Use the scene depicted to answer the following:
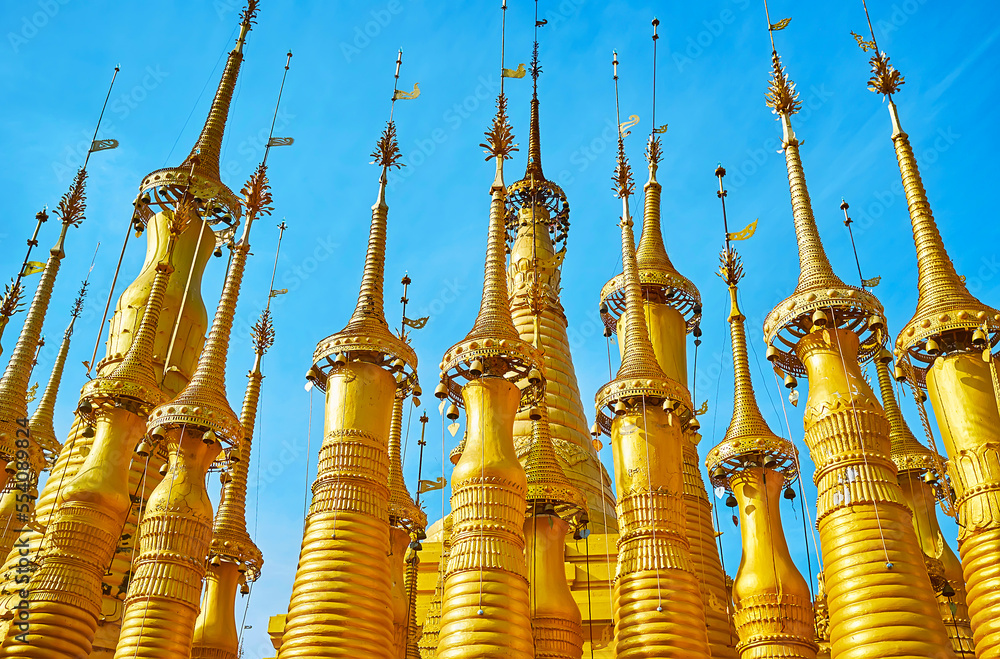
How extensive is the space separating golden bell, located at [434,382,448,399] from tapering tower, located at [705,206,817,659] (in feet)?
22.1

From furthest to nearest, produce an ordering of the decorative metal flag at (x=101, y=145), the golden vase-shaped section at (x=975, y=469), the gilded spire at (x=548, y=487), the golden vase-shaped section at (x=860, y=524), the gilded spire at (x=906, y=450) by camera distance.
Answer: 1. the decorative metal flag at (x=101, y=145)
2. the gilded spire at (x=906, y=450)
3. the gilded spire at (x=548, y=487)
4. the golden vase-shaped section at (x=975, y=469)
5. the golden vase-shaped section at (x=860, y=524)

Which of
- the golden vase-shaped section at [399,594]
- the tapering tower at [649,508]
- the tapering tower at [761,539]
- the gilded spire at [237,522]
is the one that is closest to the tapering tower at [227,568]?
the gilded spire at [237,522]

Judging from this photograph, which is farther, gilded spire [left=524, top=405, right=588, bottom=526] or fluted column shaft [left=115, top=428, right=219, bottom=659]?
gilded spire [left=524, top=405, right=588, bottom=526]

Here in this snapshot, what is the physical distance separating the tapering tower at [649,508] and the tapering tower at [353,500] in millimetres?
4080

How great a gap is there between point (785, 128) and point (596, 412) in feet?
24.4

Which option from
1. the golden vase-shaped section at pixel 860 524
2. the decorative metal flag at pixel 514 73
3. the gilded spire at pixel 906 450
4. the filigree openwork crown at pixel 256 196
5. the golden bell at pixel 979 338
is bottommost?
the golden vase-shaped section at pixel 860 524

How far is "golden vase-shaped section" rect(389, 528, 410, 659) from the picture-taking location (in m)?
21.7

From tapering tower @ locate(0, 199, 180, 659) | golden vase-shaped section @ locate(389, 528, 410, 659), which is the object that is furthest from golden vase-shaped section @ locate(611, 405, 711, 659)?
tapering tower @ locate(0, 199, 180, 659)

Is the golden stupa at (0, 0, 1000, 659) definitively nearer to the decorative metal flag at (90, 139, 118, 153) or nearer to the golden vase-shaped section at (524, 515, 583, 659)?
the golden vase-shaped section at (524, 515, 583, 659)

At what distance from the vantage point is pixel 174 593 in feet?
58.2

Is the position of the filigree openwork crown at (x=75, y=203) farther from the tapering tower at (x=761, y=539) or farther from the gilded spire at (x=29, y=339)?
the tapering tower at (x=761, y=539)

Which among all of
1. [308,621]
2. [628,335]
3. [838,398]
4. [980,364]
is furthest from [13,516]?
[980,364]

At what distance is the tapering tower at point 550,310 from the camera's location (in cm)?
2878

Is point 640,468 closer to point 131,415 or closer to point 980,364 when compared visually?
point 980,364
